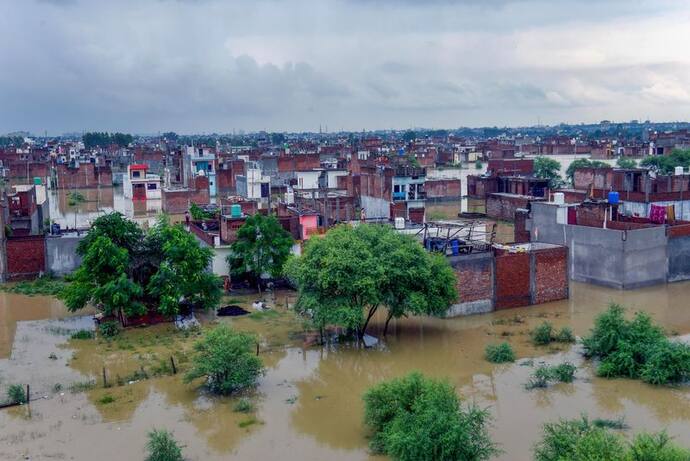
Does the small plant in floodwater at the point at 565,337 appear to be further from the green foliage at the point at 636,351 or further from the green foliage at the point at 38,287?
the green foliage at the point at 38,287

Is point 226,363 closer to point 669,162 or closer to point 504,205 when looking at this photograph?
point 504,205

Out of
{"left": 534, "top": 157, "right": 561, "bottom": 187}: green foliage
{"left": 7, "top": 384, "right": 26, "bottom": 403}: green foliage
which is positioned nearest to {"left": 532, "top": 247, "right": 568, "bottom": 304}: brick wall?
{"left": 7, "top": 384, "right": 26, "bottom": 403}: green foliage

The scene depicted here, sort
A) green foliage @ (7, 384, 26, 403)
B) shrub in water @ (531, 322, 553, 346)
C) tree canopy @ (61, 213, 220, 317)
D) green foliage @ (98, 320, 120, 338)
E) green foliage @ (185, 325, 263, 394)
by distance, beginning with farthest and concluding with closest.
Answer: green foliage @ (98, 320, 120, 338) < tree canopy @ (61, 213, 220, 317) < shrub in water @ (531, 322, 553, 346) < green foliage @ (185, 325, 263, 394) < green foliage @ (7, 384, 26, 403)

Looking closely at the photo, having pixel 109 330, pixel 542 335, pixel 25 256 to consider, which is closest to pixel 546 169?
pixel 542 335

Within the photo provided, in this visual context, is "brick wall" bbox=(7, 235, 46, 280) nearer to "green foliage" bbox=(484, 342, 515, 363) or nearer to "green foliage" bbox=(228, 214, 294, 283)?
"green foliage" bbox=(228, 214, 294, 283)

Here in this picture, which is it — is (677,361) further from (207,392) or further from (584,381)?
(207,392)

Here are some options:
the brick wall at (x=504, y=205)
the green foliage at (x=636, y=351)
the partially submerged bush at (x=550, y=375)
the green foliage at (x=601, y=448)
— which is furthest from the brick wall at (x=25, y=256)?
the brick wall at (x=504, y=205)
